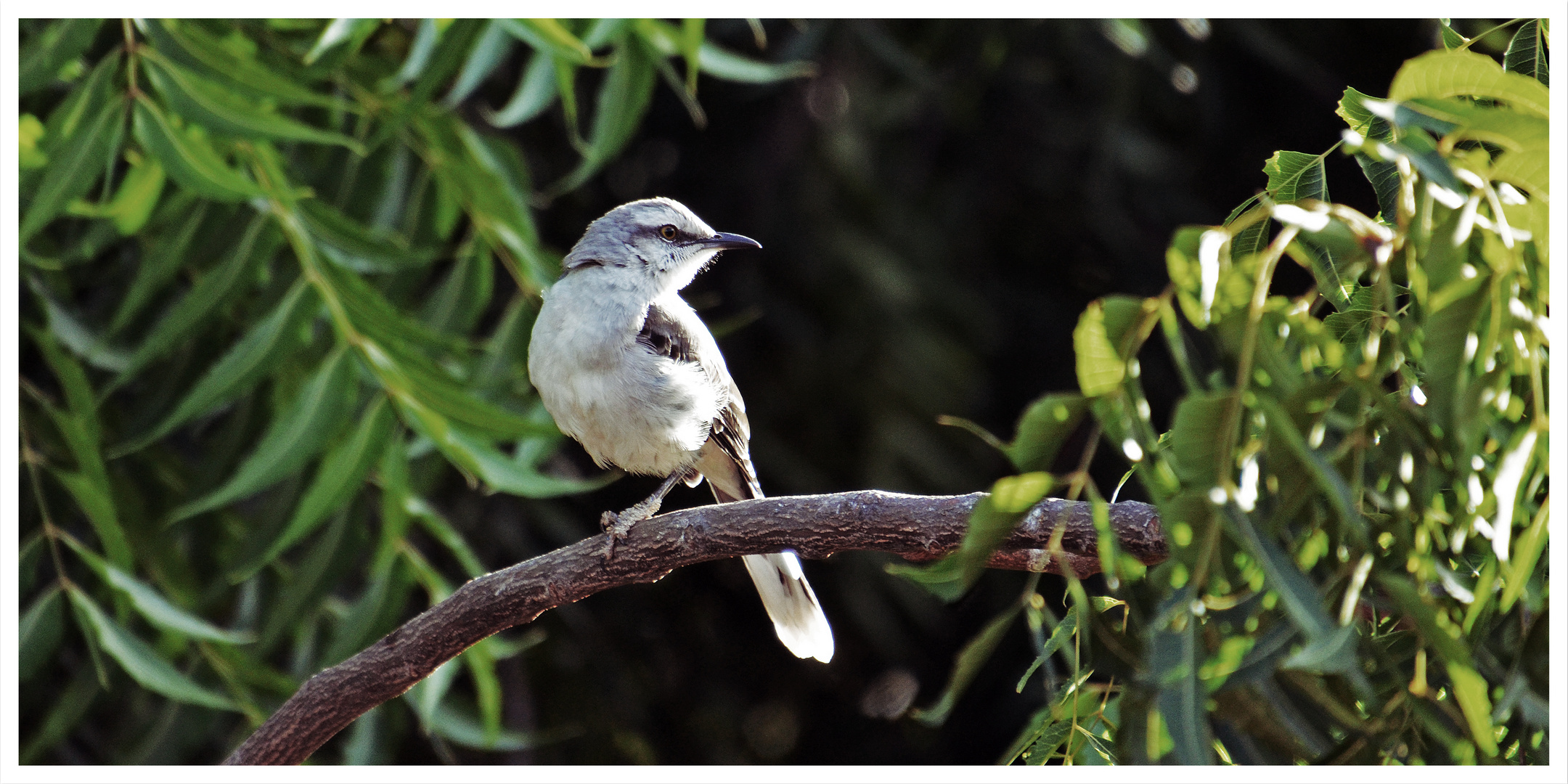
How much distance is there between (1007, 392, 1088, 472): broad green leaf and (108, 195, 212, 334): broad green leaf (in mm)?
2448

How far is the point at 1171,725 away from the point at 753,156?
518cm

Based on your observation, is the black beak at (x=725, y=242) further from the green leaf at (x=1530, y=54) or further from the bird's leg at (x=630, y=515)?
the green leaf at (x=1530, y=54)

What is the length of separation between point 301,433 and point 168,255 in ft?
2.05

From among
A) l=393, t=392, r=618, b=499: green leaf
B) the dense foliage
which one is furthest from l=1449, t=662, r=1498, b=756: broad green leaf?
l=393, t=392, r=618, b=499: green leaf

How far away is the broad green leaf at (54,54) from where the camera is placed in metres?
2.87

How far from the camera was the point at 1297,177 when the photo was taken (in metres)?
1.75

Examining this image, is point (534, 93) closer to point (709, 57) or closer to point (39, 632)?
point (709, 57)

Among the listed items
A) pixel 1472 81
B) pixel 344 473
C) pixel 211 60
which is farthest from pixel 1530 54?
pixel 211 60

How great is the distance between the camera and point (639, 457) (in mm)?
3396

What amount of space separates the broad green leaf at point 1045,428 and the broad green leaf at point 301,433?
199 cm

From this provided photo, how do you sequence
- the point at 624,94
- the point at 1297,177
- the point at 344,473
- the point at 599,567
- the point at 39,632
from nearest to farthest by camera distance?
1. the point at 1297,177
2. the point at 599,567
3. the point at 344,473
4. the point at 39,632
5. the point at 624,94

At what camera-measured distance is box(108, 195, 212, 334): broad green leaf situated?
3.05 metres

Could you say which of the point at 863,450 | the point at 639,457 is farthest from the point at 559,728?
the point at 639,457

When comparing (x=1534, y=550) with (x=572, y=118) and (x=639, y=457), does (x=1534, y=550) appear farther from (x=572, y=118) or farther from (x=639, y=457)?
(x=572, y=118)
